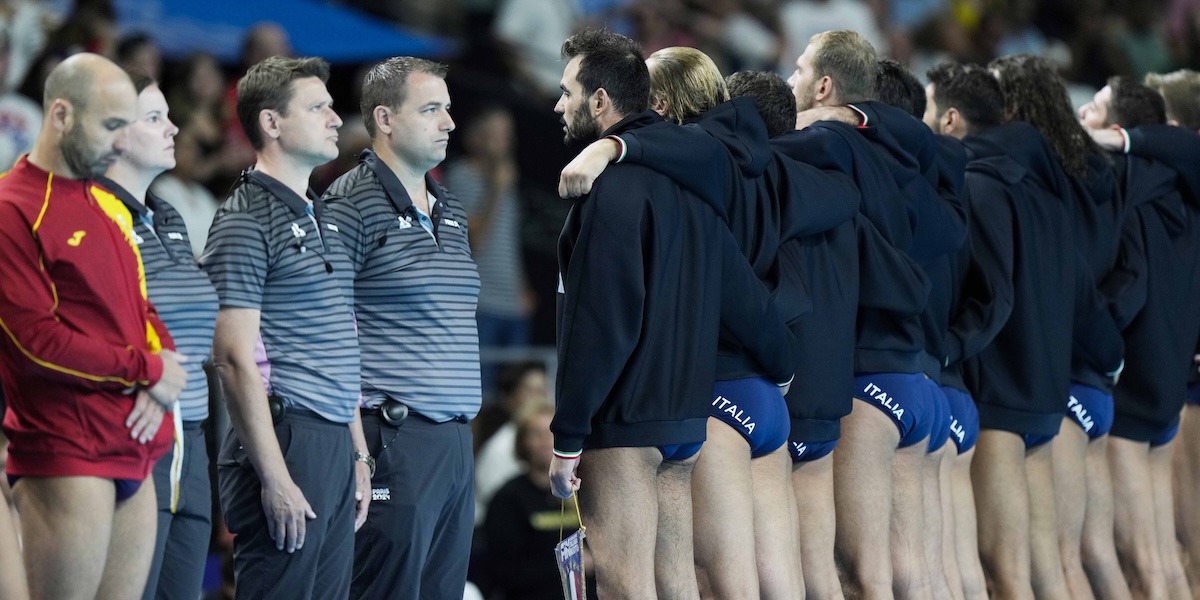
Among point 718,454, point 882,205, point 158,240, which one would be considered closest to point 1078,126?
point 882,205

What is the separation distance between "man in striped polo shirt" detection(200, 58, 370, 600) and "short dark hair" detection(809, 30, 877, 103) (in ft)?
6.17

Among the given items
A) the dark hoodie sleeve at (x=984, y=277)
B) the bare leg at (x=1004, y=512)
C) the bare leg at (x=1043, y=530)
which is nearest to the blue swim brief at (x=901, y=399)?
the dark hoodie sleeve at (x=984, y=277)

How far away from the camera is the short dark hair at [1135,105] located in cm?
674

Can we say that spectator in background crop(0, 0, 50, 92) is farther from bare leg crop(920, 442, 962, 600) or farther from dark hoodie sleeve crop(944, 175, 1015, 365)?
bare leg crop(920, 442, 962, 600)

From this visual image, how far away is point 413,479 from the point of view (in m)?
4.54

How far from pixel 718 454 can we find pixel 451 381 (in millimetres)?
841

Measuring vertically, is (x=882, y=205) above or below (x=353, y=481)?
above

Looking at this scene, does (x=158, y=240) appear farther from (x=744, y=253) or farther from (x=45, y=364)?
(x=744, y=253)

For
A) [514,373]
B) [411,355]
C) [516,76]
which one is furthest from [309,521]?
[516,76]

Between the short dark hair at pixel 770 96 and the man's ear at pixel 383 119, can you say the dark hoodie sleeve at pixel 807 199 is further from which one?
the man's ear at pixel 383 119

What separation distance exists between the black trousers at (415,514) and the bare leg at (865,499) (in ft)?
4.42

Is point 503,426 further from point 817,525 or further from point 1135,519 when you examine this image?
point 817,525

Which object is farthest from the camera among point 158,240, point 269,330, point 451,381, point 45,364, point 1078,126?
point 1078,126

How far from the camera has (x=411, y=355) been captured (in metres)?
4.59
